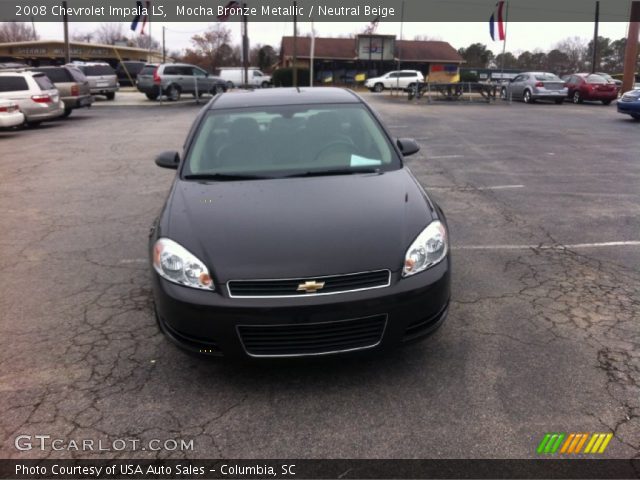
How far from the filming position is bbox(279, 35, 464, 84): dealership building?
44.6 metres

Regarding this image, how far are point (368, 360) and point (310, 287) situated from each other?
0.66 meters

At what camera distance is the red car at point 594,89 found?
27.6 meters

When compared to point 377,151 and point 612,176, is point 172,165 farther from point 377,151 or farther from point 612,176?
point 612,176

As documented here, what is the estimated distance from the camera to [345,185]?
3986 millimetres

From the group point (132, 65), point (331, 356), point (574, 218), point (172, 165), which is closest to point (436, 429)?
point (331, 356)

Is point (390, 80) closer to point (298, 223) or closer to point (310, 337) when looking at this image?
point (298, 223)

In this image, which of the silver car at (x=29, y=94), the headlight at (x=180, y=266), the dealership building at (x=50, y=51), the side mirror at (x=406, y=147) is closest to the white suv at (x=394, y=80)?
the silver car at (x=29, y=94)

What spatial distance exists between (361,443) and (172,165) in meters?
3.02

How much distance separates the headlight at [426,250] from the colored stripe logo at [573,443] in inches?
42.5

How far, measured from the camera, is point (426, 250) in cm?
337

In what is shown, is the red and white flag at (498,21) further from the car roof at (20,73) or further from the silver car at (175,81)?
the car roof at (20,73)

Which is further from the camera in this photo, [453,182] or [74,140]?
[74,140]

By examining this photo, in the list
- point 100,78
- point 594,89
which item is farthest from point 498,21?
point 100,78

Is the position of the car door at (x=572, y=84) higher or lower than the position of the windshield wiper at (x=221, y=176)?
higher
